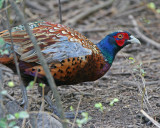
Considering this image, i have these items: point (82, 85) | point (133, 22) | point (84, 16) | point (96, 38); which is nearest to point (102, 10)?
point (84, 16)

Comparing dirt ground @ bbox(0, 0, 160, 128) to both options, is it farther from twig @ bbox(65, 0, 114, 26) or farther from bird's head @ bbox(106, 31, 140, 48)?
bird's head @ bbox(106, 31, 140, 48)

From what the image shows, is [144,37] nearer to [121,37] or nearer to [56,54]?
[121,37]

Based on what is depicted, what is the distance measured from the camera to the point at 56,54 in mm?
4180

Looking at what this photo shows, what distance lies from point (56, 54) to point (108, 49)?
1064 millimetres

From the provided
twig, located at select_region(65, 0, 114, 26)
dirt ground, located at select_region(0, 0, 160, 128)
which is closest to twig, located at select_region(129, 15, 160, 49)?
dirt ground, located at select_region(0, 0, 160, 128)

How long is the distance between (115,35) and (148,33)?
3.44 meters

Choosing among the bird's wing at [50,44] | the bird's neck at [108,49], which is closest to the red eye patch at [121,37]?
the bird's neck at [108,49]

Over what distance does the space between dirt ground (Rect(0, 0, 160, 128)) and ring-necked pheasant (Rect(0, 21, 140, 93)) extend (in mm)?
408

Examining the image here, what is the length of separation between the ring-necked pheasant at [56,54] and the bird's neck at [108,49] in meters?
0.26

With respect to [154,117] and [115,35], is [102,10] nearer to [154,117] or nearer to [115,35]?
[115,35]

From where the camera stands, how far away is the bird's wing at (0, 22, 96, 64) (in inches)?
163

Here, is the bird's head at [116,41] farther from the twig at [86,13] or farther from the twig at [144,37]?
the twig at [86,13]

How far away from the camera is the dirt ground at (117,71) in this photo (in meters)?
4.29

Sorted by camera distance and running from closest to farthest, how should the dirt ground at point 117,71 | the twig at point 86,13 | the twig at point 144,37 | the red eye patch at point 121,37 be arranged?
the dirt ground at point 117,71 → the red eye patch at point 121,37 → the twig at point 144,37 → the twig at point 86,13
